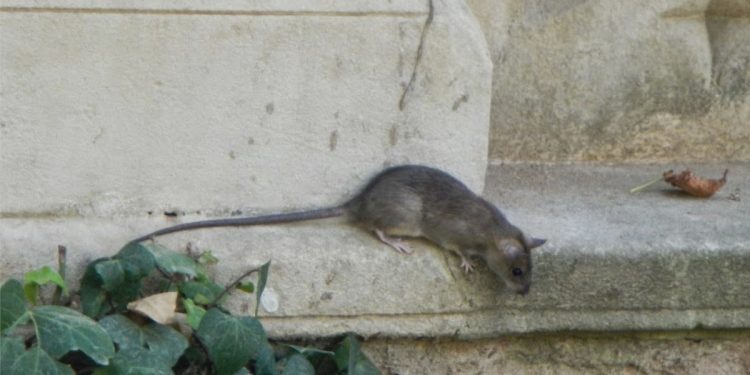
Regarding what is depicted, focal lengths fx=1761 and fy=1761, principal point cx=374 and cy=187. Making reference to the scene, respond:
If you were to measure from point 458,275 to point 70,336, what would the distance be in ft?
3.77

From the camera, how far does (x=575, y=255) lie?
16.1ft

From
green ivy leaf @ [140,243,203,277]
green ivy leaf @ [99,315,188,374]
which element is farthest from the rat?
green ivy leaf @ [99,315,188,374]

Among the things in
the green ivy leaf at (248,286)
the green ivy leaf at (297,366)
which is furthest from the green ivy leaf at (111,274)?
the green ivy leaf at (297,366)

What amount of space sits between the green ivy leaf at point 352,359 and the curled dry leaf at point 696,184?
4.10ft

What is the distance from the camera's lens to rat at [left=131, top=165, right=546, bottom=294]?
4.93 meters

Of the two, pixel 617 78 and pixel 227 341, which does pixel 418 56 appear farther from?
pixel 617 78

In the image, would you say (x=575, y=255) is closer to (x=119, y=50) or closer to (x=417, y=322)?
(x=417, y=322)

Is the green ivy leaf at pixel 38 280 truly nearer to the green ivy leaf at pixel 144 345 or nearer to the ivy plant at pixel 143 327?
the ivy plant at pixel 143 327

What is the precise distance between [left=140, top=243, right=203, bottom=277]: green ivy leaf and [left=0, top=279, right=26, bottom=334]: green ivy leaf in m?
0.40

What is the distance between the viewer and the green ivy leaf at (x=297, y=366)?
479cm

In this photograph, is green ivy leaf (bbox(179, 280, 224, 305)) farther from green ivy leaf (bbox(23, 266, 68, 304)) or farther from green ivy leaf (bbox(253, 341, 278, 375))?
green ivy leaf (bbox(23, 266, 68, 304))

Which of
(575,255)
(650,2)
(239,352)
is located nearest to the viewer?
(239,352)

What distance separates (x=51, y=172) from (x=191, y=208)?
40cm

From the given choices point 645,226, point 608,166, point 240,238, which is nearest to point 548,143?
point 608,166
